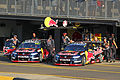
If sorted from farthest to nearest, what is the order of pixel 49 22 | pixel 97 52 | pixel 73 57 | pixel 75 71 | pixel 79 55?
pixel 49 22 < pixel 97 52 < pixel 79 55 < pixel 73 57 < pixel 75 71

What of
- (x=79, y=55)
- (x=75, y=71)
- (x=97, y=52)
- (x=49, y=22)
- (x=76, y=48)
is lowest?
(x=75, y=71)

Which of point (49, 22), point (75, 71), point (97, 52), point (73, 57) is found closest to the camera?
point (75, 71)

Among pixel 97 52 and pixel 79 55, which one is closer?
pixel 79 55

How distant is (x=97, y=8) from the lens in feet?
91.0

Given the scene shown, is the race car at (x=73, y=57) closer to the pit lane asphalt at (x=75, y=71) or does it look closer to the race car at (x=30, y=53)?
the pit lane asphalt at (x=75, y=71)

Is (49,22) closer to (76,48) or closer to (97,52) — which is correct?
(97,52)

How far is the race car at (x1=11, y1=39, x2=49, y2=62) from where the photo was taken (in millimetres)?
18969

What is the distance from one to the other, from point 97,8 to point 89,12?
81cm

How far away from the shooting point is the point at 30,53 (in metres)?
19.0

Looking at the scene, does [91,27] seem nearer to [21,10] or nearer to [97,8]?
[97,8]

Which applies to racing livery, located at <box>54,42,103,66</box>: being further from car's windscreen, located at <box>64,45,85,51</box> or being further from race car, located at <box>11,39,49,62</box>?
race car, located at <box>11,39,49,62</box>

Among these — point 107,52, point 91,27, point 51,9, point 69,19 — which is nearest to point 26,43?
point 107,52

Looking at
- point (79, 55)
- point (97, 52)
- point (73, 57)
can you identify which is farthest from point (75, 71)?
point (97, 52)

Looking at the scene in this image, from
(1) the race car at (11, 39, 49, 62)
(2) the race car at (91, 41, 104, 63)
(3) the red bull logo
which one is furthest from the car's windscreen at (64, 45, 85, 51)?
(3) the red bull logo
